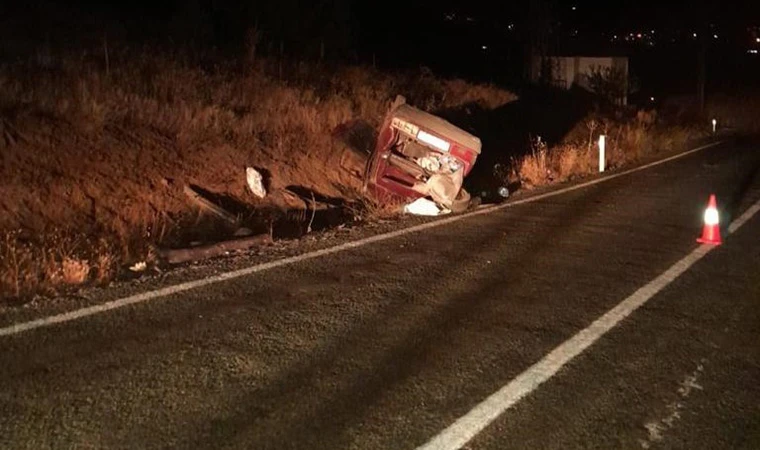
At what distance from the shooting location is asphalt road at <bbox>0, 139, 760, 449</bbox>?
4637 millimetres

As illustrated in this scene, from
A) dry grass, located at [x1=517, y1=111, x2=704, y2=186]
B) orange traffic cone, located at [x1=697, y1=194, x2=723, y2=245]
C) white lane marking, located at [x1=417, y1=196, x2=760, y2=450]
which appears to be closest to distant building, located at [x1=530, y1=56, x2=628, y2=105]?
dry grass, located at [x1=517, y1=111, x2=704, y2=186]

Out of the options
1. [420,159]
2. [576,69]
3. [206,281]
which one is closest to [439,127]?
[420,159]

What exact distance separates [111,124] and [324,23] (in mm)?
14541

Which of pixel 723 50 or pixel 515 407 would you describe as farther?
pixel 723 50

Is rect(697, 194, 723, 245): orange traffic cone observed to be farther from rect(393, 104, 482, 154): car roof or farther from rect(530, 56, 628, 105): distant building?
rect(530, 56, 628, 105): distant building

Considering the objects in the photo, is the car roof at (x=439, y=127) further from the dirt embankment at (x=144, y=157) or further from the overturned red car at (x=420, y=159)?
the dirt embankment at (x=144, y=157)

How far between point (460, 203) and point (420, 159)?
926 millimetres

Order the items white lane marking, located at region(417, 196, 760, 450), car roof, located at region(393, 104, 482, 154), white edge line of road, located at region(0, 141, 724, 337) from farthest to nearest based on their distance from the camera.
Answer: car roof, located at region(393, 104, 482, 154) → white edge line of road, located at region(0, 141, 724, 337) → white lane marking, located at region(417, 196, 760, 450)

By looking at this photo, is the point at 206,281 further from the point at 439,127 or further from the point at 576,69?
the point at 576,69

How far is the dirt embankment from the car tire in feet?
5.76

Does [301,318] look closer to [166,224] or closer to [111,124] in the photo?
[166,224]

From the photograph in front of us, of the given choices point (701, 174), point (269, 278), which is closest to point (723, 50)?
point (701, 174)

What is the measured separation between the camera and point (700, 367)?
571 cm

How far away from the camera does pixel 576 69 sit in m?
44.9
